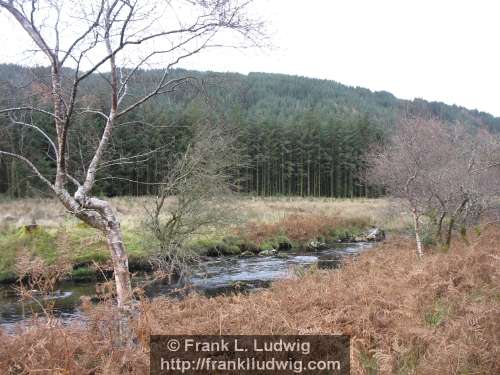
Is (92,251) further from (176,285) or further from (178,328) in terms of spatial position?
(178,328)

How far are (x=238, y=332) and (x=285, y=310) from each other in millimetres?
2153

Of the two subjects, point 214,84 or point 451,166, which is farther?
point 451,166

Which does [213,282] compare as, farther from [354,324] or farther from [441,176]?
[354,324]

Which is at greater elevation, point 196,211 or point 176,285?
point 196,211

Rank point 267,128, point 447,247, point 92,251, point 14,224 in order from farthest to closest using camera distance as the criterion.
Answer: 1. point 267,128
2. point 14,224
3. point 92,251
4. point 447,247

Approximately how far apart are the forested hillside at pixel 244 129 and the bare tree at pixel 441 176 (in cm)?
431

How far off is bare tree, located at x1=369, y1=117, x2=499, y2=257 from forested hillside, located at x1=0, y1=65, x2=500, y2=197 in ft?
14.1

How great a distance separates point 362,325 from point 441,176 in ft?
33.4

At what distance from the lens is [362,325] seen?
23.4 feet

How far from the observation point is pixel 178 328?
6500 mm

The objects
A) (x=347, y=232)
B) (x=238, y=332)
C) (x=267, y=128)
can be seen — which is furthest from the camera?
(x=267, y=128)

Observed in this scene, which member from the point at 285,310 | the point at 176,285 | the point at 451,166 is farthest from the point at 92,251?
the point at 451,166

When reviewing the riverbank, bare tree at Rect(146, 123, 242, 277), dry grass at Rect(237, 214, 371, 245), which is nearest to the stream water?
the riverbank

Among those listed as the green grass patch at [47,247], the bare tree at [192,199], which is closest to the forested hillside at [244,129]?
the bare tree at [192,199]
